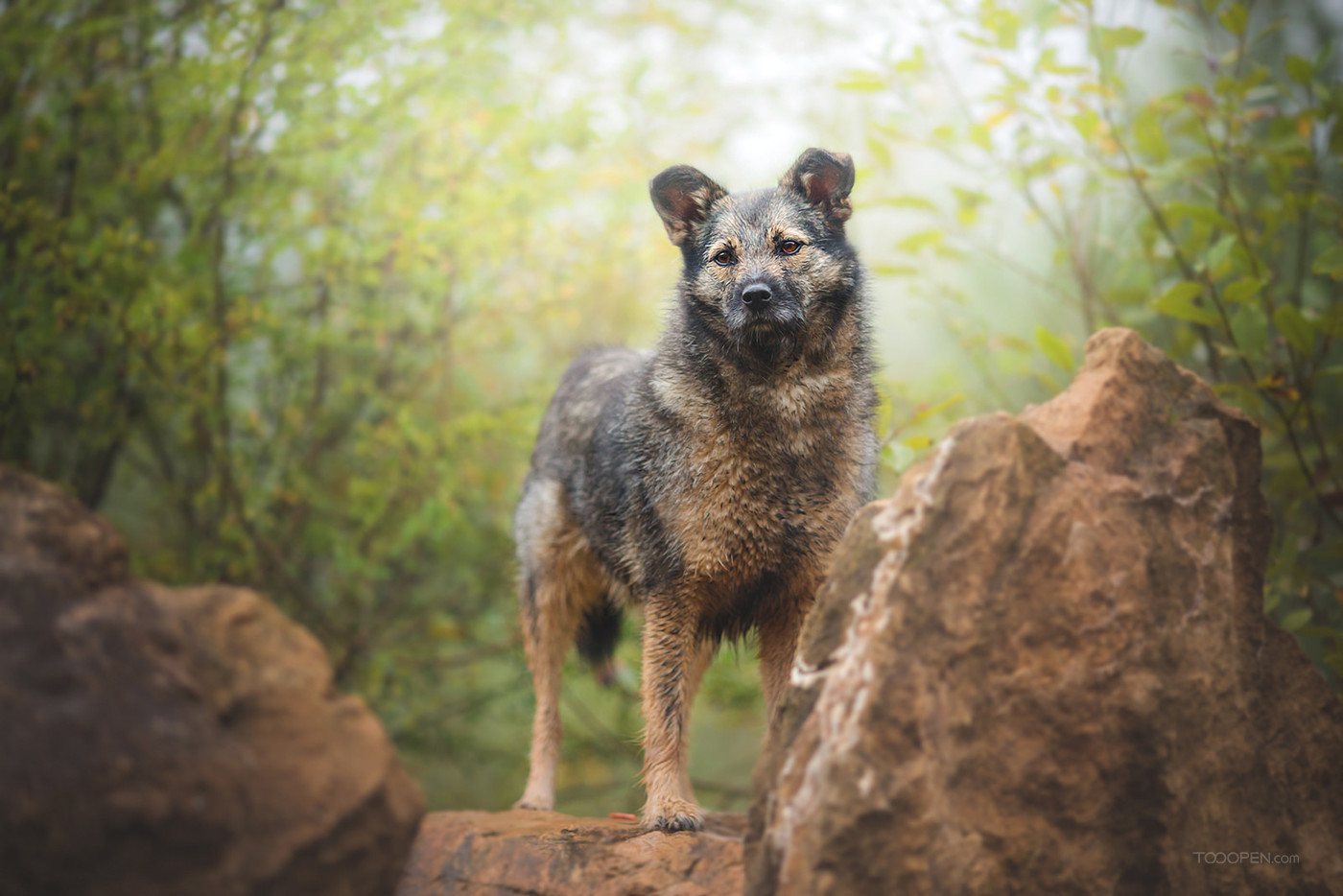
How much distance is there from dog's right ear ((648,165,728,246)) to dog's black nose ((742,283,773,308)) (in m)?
0.71

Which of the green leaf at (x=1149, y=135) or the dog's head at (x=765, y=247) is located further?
the green leaf at (x=1149, y=135)

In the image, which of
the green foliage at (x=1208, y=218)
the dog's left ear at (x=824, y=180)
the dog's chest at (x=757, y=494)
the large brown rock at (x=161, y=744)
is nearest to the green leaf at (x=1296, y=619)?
the green foliage at (x=1208, y=218)

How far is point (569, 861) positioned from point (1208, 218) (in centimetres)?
396

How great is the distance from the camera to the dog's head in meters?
3.83

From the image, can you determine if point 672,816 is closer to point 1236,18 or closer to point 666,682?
point 666,682

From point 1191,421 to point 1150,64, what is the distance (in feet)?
17.9

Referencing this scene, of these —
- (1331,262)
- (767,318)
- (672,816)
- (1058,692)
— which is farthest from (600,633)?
(1331,262)

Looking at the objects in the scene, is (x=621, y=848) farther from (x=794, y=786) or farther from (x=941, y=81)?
(x=941, y=81)

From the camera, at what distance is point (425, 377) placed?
738cm

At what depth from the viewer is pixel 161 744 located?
7.09 feet

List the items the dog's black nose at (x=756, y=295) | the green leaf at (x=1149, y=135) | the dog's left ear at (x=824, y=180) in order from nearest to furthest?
the dog's black nose at (x=756, y=295) < the dog's left ear at (x=824, y=180) < the green leaf at (x=1149, y=135)

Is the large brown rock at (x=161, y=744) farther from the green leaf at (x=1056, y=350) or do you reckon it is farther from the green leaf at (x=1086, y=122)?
the green leaf at (x=1086, y=122)

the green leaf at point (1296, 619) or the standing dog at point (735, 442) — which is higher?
the standing dog at point (735, 442)

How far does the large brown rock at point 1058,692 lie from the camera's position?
2424 mm
